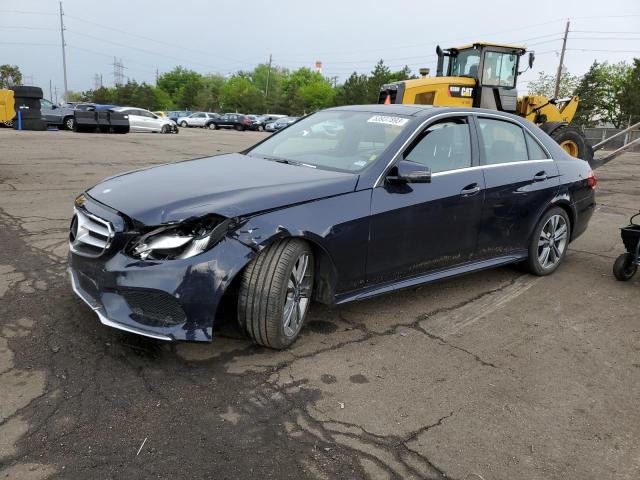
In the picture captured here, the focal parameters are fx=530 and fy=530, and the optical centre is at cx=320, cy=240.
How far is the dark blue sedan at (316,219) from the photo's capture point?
2.94 metres

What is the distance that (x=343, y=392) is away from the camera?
2965 millimetres

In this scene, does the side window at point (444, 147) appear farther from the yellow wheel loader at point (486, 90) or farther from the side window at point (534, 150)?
the yellow wheel loader at point (486, 90)

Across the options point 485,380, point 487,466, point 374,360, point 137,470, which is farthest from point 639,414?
point 137,470

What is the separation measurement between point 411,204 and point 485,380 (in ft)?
4.24

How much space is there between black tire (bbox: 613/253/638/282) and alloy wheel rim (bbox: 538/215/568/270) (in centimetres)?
50

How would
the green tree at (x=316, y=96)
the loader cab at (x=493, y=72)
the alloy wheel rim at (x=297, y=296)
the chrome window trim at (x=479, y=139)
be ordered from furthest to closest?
the green tree at (x=316, y=96) → the loader cab at (x=493, y=72) → the chrome window trim at (x=479, y=139) → the alloy wheel rim at (x=297, y=296)

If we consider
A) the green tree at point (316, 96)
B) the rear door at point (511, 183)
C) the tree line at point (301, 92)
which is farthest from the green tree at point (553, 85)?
the rear door at point (511, 183)

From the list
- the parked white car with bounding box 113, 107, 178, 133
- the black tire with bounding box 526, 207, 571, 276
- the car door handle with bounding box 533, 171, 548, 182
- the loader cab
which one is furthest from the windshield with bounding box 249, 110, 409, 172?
the parked white car with bounding box 113, 107, 178, 133

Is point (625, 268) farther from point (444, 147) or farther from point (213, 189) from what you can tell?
point (213, 189)

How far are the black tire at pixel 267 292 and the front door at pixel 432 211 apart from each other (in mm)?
695

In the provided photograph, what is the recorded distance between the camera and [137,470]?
227cm

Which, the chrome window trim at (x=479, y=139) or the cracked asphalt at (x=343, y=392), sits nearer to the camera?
the cracked asphalt at (x=343, y=392)

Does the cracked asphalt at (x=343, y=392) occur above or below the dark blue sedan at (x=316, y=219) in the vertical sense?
below

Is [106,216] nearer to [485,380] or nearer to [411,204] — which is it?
[411,204]
